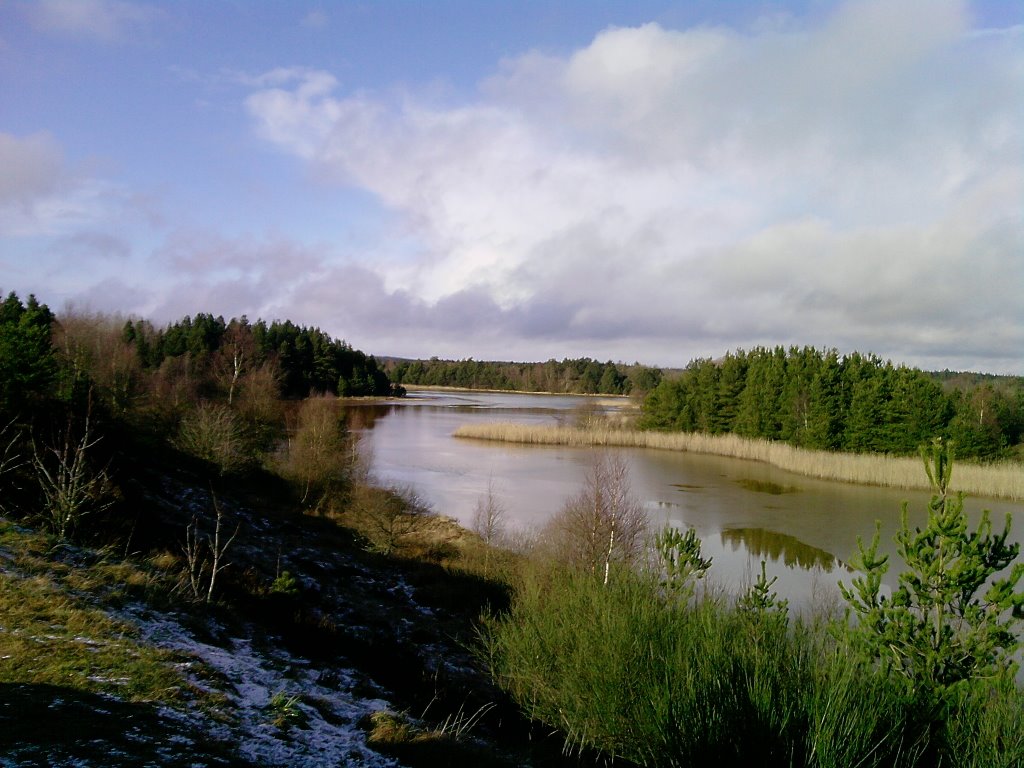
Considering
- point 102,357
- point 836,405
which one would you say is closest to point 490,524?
point 102,357

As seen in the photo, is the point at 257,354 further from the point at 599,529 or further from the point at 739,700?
the point at 739,700

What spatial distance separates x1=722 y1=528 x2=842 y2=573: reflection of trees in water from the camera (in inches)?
618

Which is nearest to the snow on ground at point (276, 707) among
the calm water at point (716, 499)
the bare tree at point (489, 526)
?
the calm water at point (716, 499)

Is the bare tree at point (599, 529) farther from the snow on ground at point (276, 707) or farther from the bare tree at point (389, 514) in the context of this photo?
the snow on ground at point (276, 707)

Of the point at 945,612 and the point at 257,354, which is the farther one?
the point at 257,354

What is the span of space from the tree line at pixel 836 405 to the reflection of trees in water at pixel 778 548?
11.5 m

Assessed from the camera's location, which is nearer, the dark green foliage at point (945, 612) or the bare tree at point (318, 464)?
the dark green foliage at point (945, 612)

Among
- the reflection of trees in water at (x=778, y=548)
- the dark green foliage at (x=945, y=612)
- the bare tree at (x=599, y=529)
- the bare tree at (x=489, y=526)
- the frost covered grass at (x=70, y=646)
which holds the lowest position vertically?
the bare tree at (x=489, y=526)

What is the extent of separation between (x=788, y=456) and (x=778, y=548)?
1635 centimetres

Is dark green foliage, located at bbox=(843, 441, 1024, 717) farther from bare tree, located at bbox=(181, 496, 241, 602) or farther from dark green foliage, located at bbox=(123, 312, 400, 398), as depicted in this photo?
dark green foliage, located at bbox=(123, 312, 400, 398)

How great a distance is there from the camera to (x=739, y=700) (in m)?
4.48

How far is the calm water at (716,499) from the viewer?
1585cm

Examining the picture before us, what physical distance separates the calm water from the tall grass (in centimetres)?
397

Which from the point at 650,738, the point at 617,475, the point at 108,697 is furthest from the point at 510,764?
the point at 617,475
